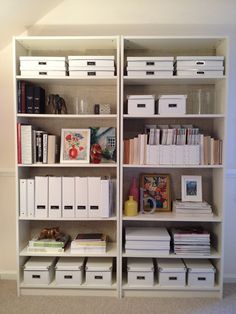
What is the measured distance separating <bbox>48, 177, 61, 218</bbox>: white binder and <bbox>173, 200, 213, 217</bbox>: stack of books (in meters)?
0.94

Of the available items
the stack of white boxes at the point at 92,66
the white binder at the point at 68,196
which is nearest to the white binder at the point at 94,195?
the white binder at the point at 68,196

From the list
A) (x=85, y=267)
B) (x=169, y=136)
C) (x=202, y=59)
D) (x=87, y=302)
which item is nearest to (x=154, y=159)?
(x=169, y=136)

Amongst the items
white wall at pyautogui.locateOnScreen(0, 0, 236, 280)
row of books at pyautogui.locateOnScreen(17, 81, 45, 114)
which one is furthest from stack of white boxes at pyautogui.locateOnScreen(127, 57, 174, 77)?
row of books at pyautogui.locateOnScreen(17, 81, 45, 114)

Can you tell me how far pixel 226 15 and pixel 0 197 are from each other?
251cm

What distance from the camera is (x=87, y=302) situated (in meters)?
2.32

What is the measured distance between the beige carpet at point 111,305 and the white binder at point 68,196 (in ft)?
2.21

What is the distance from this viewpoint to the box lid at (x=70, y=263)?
7.86ft

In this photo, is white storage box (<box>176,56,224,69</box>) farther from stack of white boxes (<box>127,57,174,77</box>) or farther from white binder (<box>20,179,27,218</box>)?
white binder (<box>20,179,27,218</box>)

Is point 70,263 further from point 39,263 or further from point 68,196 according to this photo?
point 68,196

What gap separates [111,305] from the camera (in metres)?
2.28

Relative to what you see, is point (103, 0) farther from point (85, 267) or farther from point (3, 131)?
point (85, 267)

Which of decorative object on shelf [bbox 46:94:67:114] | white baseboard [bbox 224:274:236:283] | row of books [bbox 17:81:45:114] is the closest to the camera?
row of books [bbox 17:81:45:114]

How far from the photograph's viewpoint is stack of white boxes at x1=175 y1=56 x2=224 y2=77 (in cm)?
225

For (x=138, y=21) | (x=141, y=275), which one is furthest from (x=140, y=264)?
(x=138, y=21)
